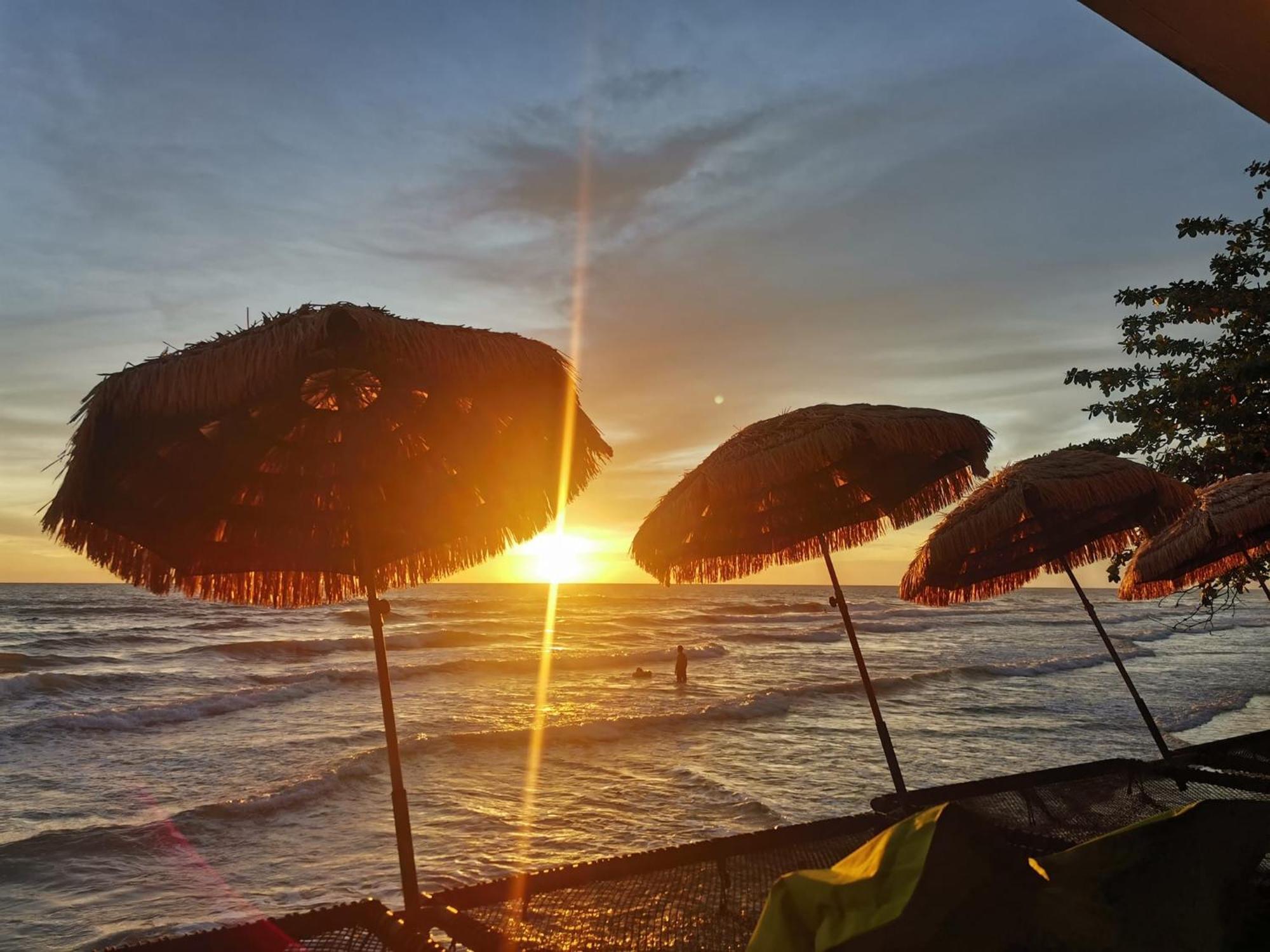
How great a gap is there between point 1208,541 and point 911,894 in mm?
9443

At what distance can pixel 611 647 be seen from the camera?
4325 cm

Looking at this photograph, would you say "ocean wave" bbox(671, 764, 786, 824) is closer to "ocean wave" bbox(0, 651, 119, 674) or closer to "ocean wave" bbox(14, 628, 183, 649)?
"ocean wave" bbox(0, 651, 119, 674)

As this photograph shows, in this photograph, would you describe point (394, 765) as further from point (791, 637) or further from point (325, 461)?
point (791, 637)

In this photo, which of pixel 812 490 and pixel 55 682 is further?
pixel 55 682

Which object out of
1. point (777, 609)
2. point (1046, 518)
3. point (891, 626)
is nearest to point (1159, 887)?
point (1046, 518)

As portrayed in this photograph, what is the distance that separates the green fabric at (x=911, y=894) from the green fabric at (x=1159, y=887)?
2.4 inches

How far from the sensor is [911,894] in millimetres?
863

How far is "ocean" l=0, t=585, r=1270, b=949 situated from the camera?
32.6ft

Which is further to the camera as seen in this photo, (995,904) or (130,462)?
(130,462)

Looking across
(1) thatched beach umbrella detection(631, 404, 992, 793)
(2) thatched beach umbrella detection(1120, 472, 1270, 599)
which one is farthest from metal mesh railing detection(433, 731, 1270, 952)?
(2) thatched beach umbrella detection(1120, 472, 1270, 599)

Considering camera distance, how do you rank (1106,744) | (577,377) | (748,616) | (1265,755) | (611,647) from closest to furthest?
(577,377) < (1265,755) < (1106,744) < (611,647) < (748,616)

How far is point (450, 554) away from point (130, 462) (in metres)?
2.19

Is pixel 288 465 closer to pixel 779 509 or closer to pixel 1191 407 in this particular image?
pixel 779 509

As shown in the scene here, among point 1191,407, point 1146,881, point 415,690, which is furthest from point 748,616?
point 1146,881
